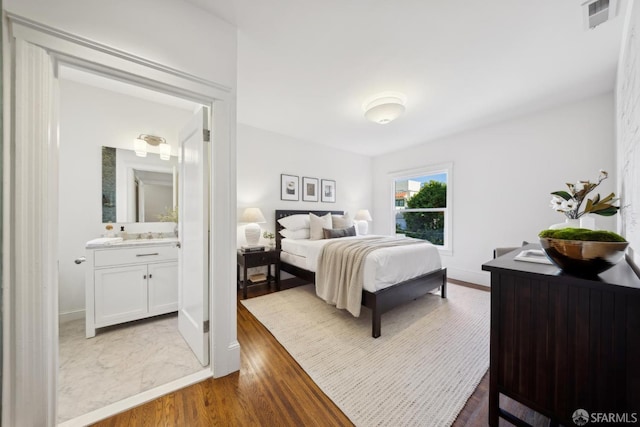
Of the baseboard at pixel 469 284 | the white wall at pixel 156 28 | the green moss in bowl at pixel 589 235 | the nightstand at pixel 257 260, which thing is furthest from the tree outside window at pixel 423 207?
the white wall at pixel 156 28

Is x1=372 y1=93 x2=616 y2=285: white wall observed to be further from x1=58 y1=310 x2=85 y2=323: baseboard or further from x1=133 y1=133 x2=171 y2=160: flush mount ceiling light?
x1=58 y1=310 x2=85 y2=323: baseboard

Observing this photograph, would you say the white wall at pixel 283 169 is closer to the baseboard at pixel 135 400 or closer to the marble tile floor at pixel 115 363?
the marble tile floor at pixel 115 363

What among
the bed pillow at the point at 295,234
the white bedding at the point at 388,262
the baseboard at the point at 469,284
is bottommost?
the baseboard at the point at 469,284

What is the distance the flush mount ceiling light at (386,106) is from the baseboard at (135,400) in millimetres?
2969

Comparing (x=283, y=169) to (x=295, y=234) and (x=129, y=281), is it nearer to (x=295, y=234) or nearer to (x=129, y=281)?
(x=295, y=234)

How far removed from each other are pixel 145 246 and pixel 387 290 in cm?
251

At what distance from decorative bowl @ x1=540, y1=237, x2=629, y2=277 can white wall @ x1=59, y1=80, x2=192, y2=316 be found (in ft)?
12.2

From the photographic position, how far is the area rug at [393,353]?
135cm

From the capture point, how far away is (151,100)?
108 inches

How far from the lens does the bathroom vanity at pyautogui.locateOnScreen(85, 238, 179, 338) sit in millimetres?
2045

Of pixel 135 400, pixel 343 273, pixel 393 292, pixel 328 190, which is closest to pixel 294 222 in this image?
pixel 328 190

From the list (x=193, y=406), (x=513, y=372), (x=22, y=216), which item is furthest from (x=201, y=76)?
(x=513, y=372)

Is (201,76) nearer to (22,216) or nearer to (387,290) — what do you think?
(22,216)

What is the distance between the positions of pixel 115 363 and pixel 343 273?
6.64ft
